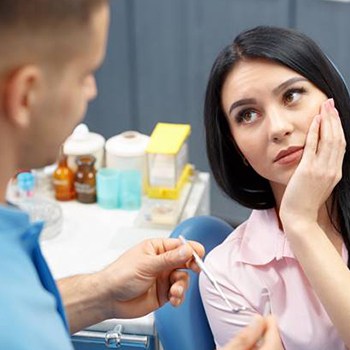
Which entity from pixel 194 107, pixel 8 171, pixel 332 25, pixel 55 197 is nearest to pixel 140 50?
pixel 194 107

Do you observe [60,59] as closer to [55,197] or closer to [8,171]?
[8,171]

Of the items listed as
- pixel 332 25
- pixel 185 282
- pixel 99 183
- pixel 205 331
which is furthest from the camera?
pixel 332 25

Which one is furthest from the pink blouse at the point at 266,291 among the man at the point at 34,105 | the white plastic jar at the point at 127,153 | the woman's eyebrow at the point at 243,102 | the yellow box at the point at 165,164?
the man at the point at 34,105

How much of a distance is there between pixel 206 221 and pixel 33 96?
983mm

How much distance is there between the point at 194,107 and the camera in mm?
3283

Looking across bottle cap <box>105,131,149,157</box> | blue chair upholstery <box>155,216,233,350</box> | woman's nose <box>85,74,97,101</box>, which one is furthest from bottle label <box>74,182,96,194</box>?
woman's nose <box>85,74,97,101</box>

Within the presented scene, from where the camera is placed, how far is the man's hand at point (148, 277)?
4.46 feet

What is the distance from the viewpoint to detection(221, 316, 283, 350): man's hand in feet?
3.27

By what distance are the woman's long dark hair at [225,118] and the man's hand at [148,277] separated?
0.32 meters

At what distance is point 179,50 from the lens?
126 inches

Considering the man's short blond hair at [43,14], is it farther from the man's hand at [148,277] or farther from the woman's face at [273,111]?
the woman's face at [273,111]

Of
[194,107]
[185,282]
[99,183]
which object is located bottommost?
[194,107]

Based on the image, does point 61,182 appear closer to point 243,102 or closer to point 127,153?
point 127,153

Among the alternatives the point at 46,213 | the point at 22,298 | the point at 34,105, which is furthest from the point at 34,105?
the point at 46,213
